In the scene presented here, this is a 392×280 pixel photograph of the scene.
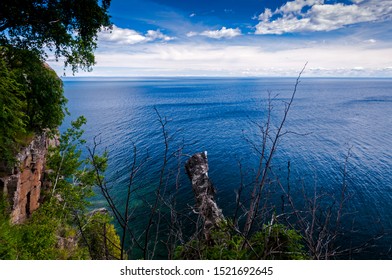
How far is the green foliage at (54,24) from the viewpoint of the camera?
1045cm

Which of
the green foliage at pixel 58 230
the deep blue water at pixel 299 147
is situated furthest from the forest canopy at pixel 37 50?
the deep blue water at pixel 299 147

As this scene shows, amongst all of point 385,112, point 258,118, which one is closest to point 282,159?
point 258,118

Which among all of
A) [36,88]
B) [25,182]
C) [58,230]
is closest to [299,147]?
[58,230]

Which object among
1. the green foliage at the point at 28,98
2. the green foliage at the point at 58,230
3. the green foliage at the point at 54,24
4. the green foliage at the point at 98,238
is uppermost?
the green foliage at the point at 54,24

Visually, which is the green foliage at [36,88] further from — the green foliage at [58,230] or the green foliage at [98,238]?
the green foliage at [98,238]

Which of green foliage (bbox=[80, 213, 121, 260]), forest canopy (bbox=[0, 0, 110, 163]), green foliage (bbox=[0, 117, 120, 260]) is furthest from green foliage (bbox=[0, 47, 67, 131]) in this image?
green foliage (bbox=[80, 213, 121, 260])

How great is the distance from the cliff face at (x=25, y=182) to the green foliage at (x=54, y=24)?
5884mm

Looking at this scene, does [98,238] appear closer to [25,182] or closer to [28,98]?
[25,182]

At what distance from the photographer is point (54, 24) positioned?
11312 mm

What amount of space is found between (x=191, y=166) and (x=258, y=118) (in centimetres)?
5155

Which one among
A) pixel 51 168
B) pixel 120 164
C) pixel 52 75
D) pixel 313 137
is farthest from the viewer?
pixel 313 137
